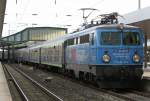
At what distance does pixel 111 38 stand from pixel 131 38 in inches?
34.9

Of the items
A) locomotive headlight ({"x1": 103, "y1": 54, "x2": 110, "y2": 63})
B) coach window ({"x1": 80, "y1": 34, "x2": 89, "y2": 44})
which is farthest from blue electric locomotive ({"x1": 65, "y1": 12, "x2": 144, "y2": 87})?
coach window ({"x1": 80, "y1": 34, "x2": 89, "y2": 44})

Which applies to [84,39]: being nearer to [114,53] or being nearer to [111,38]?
[111,38]

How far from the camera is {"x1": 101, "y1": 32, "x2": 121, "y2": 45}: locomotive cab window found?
18.3m

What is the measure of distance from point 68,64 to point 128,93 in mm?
8303

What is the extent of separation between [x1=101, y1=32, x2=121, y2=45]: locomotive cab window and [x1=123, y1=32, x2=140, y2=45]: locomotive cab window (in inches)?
11.9

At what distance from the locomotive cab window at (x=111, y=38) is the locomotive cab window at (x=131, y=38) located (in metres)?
0.30

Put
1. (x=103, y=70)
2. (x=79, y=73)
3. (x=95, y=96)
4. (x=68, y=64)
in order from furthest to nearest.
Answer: (x=68, y=64)
(x=79, y=73)
(x=103, y=70)
(x=95, y=96)

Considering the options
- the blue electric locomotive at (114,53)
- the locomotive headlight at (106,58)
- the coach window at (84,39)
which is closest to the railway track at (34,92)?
the blue electric locomotive at (114,53)

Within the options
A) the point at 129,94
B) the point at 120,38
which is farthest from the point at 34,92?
the point at 129,94

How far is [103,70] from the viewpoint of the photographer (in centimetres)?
1770

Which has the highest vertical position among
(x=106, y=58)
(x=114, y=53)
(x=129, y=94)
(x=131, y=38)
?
(x=131, y=38)

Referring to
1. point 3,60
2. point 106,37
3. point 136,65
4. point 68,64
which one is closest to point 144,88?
point 136,65

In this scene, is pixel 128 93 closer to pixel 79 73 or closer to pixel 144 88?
A: pixel 144 88

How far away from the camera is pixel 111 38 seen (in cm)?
1841
